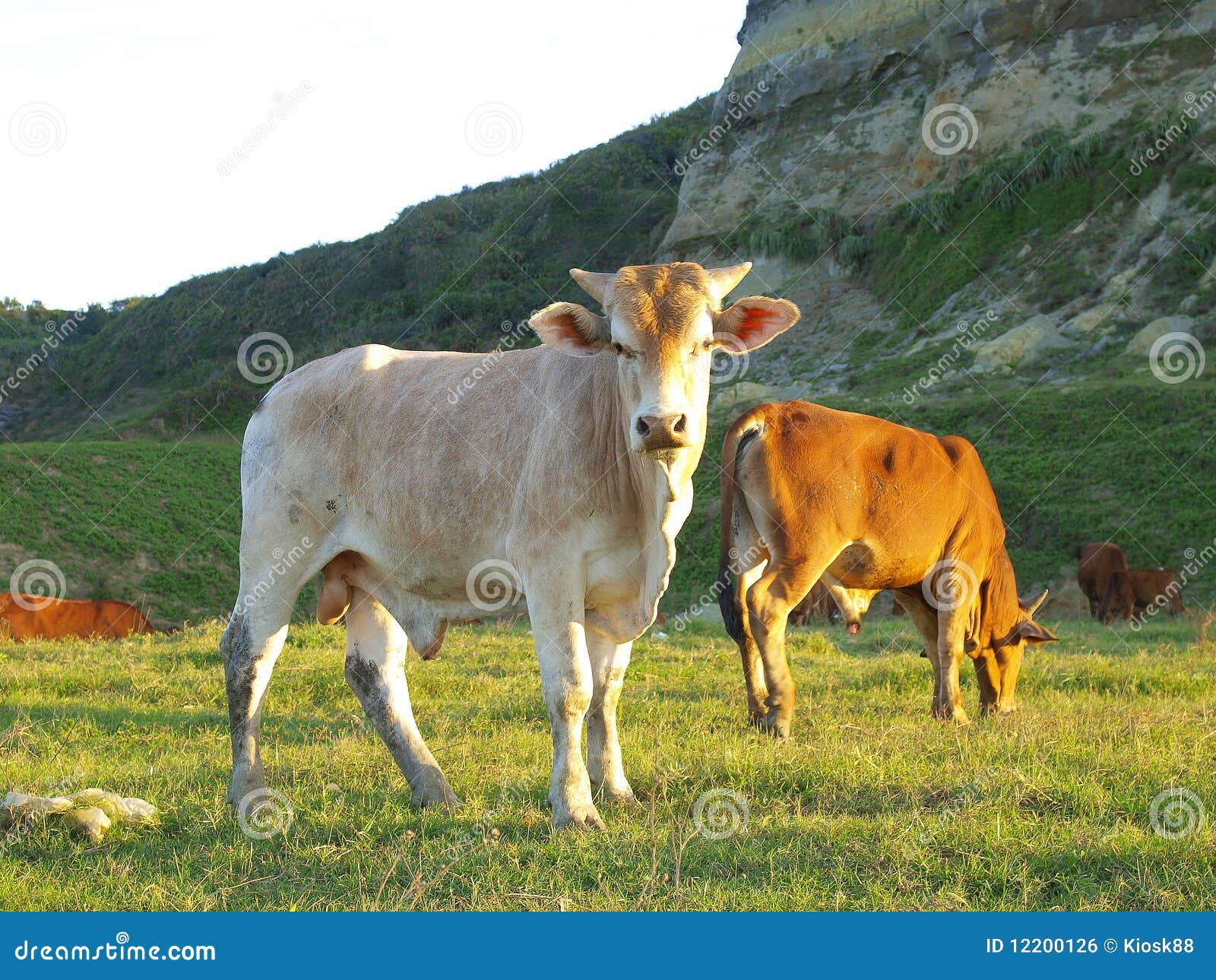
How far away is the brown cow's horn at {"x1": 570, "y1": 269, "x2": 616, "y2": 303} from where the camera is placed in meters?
5.62

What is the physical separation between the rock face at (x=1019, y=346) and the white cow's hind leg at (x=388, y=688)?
21.3 m

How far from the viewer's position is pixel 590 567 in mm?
5797

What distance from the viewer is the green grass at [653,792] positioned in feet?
15.5

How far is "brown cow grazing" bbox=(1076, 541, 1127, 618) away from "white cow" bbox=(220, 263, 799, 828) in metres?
13.6

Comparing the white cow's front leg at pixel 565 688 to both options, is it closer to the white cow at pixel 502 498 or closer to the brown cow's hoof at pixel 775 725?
the white cow at pixel 502 498

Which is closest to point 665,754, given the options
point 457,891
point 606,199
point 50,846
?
point 457,891

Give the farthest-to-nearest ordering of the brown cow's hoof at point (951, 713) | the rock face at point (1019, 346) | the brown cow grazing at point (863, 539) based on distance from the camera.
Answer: the rock face at point (1019, 346), the brown cow's hoof at point (951, 713), the brown cow grazing at point (863, 539)

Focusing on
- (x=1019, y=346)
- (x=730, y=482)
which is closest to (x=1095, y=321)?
(x=1019, y=346)

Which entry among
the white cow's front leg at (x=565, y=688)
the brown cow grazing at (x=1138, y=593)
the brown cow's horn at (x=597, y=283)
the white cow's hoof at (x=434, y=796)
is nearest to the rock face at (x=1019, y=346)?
the brown cow grazing at (x=1138, y=593)

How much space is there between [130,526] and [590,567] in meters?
21.7

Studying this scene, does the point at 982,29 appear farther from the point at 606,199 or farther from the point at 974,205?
the point at 606,199

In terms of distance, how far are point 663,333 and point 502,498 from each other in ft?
4.23

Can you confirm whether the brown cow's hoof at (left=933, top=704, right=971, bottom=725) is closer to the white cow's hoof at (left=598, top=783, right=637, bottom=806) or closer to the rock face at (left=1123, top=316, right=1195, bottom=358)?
the white cow's hoof at (left=598, top=783, right=637, bottom=806)

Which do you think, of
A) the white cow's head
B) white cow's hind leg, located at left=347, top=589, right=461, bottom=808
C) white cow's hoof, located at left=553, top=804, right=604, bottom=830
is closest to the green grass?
white cow's hoof, located at left=553, top=804, right=604, bottom=830
